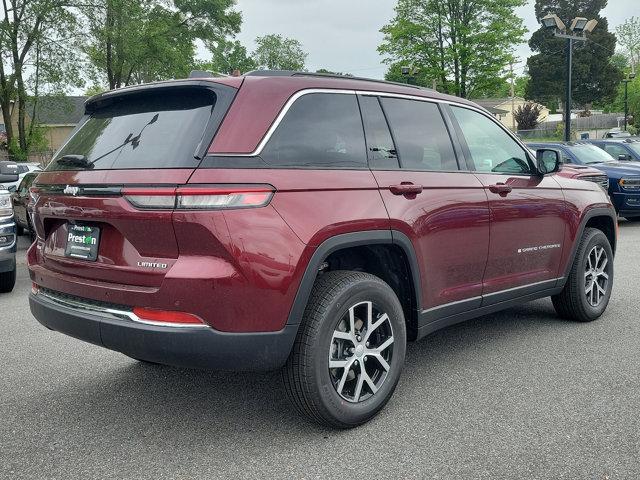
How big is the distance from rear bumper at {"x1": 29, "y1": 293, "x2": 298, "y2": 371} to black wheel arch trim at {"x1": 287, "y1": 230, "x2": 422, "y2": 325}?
107mm

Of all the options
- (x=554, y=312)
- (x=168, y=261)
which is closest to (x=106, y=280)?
(x=168, y=261)

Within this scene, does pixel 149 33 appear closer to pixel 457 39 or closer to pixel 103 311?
pixel 457 39

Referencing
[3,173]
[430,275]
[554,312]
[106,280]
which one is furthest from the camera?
[3,173]

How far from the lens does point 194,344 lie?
2.94 m

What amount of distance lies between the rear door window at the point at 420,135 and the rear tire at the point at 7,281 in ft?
17.7

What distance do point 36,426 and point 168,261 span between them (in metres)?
1.35

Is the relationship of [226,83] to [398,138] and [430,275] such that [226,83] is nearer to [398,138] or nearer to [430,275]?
[398,138]

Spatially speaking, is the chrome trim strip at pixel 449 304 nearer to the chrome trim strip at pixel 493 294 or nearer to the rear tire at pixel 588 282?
the chrome trim strip at pixel 493 294

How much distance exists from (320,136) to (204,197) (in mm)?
790

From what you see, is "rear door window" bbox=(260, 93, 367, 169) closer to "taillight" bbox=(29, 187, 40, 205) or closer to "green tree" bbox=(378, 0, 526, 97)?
"taillight" bbox=(29, 187, 40, 205)

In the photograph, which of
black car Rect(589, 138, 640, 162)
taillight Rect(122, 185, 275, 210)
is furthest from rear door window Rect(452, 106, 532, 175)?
black car Rect(589, 138, 640, 162)

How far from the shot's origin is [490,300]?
4.40 metres

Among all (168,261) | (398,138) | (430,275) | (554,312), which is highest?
(398,138)

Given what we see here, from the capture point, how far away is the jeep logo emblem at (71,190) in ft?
10.8
